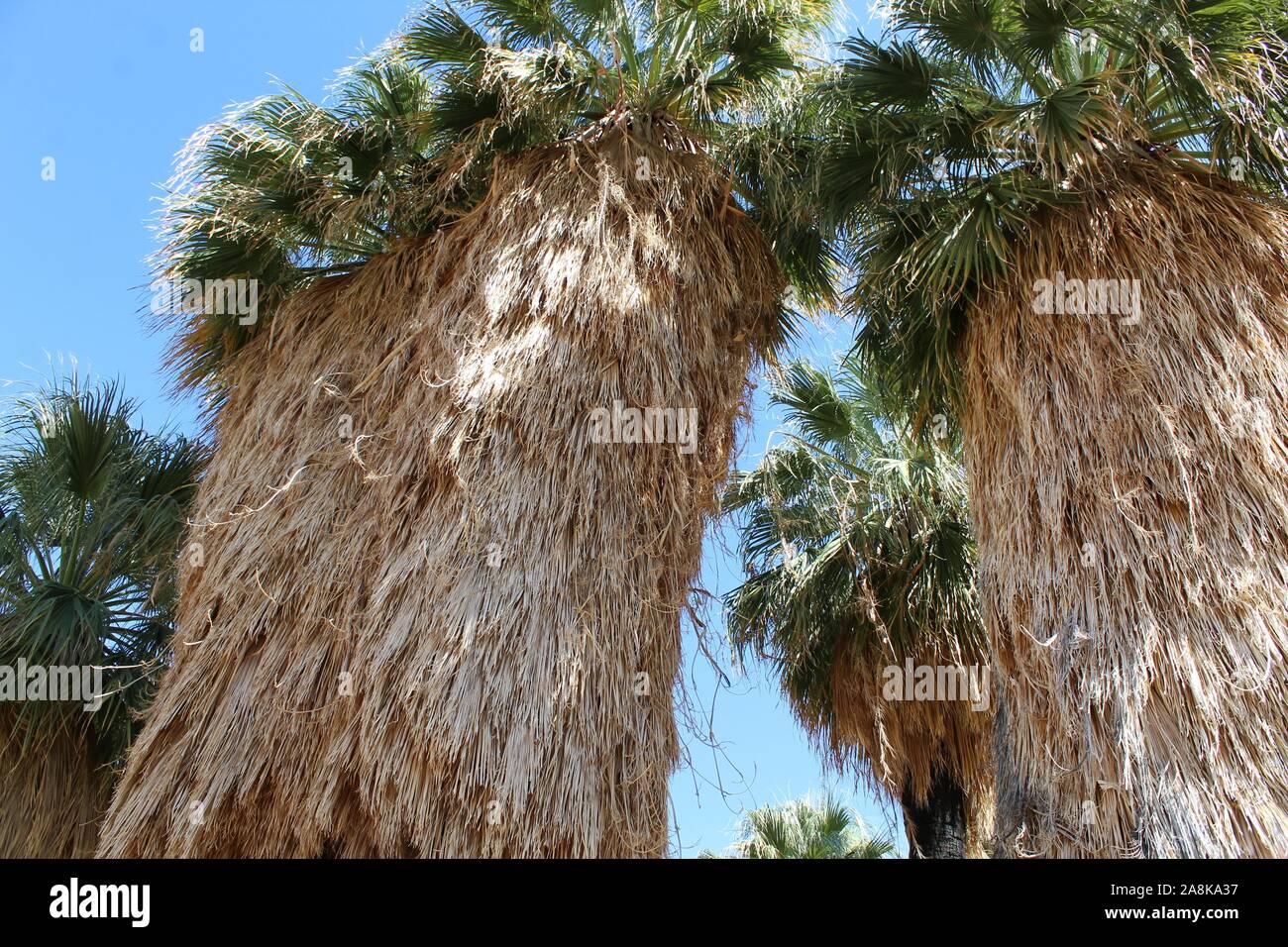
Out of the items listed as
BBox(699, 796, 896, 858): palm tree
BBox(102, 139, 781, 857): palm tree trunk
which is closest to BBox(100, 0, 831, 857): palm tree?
BBox(102, 139, 781, 857): palm tree trunk

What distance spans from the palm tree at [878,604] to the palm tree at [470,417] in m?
2.35

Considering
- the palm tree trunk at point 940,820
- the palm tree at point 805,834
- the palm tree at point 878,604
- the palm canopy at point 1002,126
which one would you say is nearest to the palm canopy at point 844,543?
the palm tree at point 878,604

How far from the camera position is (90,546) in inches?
332

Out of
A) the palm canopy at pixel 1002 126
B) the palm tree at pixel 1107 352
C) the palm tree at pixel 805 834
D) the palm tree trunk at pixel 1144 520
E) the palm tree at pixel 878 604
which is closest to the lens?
the palm tree trunk at pixel 1144 520

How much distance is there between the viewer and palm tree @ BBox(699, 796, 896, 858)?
46.3 feet

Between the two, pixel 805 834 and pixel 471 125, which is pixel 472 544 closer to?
pixel 471 125

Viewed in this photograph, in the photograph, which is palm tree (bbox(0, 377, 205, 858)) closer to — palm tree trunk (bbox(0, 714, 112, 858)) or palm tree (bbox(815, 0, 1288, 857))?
palm tree trunk (bbox(0, 714, 112, 858))

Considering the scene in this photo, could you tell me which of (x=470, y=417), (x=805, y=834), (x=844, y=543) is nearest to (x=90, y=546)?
(x=470, y=417)

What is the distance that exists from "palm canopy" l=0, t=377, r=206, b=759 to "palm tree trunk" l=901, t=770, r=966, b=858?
660 cm

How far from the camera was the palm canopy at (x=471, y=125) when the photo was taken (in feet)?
24.6

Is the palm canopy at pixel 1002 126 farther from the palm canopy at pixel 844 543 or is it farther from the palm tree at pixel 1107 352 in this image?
the palm canopy at pixel 844 543

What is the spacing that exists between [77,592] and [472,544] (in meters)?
3.90

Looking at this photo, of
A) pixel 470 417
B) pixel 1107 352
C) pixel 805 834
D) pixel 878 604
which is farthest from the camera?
pixel 805 834
